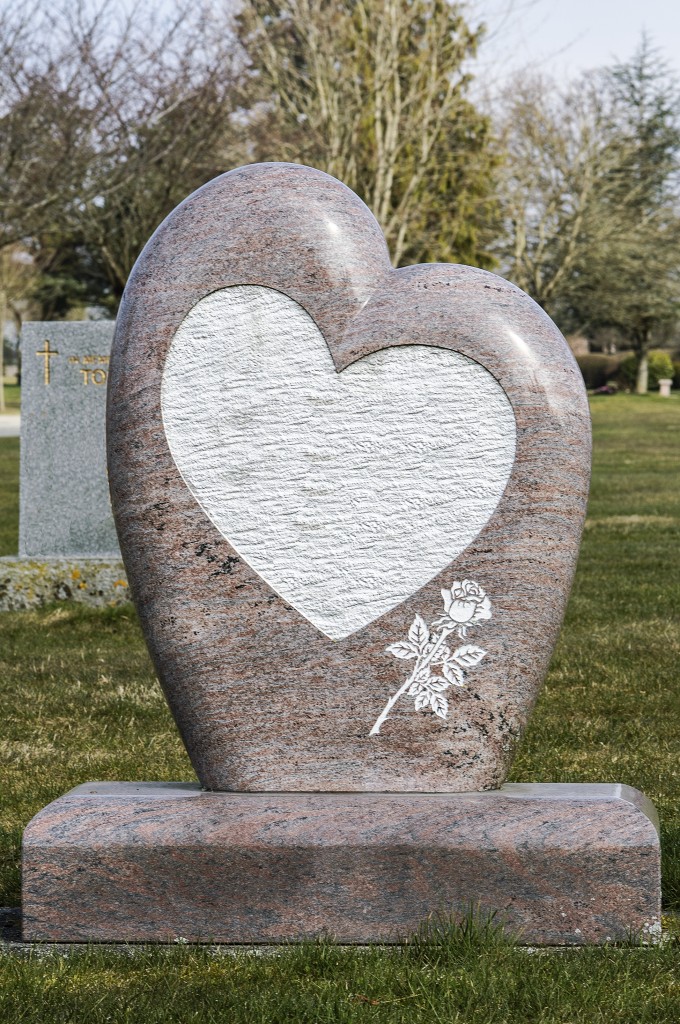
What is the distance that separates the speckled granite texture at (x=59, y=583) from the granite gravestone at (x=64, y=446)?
0.30m

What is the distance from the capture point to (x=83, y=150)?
1722cm

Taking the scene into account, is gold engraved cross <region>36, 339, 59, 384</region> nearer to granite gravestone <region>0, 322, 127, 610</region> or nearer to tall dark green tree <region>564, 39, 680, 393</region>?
granite gravestone <region>0, 322, 127, 610</region>

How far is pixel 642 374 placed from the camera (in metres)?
52.6

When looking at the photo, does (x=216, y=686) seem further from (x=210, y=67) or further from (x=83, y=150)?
(x=210, y=67)

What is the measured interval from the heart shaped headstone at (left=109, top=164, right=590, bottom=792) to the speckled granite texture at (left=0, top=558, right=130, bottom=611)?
5378 mm

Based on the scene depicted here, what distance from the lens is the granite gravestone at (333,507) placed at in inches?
140

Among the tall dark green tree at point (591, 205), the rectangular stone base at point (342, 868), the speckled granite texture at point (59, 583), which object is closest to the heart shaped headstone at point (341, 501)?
the rectangular stone base at point (342, 868)

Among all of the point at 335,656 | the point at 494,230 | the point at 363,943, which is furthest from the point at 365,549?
the point at 494,230

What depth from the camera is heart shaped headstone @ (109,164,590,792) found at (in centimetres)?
356

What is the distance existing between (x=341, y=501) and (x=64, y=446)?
621 centimetres

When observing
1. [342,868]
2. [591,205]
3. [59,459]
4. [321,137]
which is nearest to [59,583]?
[59,459]

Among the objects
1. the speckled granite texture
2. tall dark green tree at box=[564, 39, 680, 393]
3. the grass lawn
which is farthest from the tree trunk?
the speckled granite texture

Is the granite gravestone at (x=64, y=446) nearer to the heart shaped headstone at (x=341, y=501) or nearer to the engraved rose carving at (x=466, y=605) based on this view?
the heart shaped headstone at (x=341, y=501)

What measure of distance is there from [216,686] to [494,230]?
3233cm
